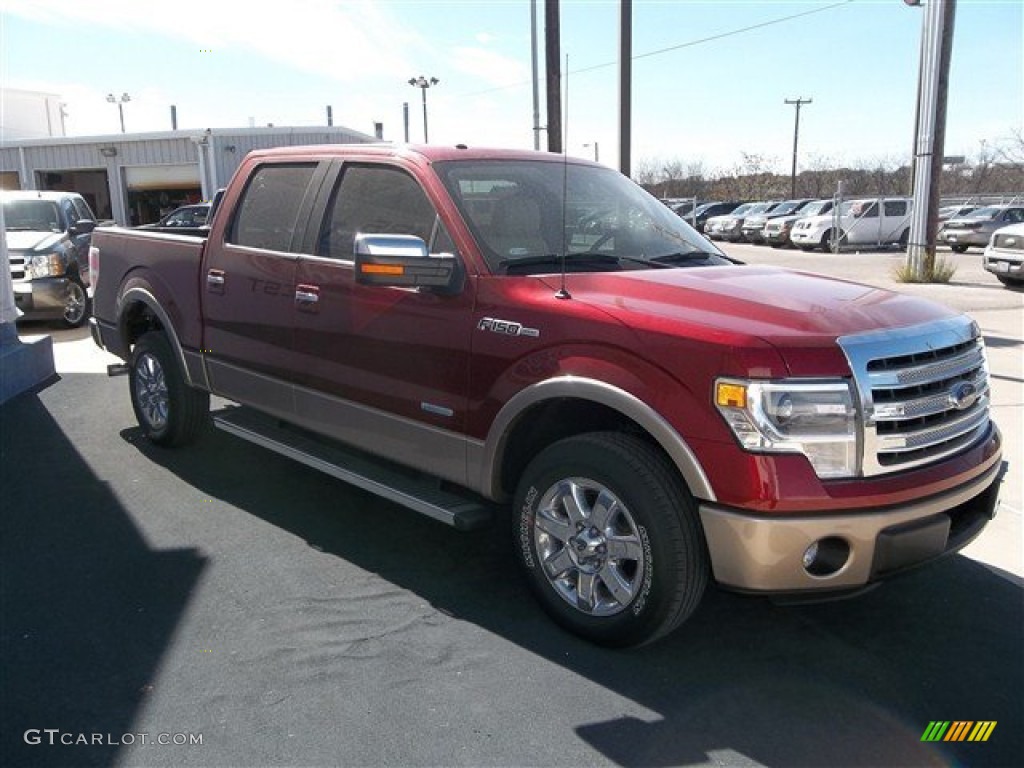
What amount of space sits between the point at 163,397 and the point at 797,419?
448cm

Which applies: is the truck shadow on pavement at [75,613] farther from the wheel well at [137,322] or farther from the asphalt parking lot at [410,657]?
the wheel well at [137,322]

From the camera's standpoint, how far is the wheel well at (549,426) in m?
3.45

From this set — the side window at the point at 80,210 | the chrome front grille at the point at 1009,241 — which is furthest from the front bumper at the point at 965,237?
the side window at the point at 80,210

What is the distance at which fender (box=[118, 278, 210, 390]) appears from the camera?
17.6 feet

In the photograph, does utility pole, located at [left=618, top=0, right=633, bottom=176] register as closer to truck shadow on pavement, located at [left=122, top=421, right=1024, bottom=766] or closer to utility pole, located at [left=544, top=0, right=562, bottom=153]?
utility pole, located at [left=544, top=0, right=562, bottom=153]

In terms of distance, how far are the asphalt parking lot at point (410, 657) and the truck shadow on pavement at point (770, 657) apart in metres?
0.01

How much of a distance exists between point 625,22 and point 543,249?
1066 centimetres

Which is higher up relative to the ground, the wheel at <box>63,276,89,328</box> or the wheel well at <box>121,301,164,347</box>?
the wheel well at <box>121,301,164,347</box>

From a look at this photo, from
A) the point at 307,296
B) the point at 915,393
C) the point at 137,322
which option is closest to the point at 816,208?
the point at 137,322

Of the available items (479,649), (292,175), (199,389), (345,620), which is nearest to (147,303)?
(199,389)

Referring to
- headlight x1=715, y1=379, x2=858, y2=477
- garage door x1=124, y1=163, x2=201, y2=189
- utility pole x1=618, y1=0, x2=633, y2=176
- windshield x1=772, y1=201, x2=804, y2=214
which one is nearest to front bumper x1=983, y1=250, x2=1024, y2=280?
utility pole x1=618, y1=0, x2=633, y2=176

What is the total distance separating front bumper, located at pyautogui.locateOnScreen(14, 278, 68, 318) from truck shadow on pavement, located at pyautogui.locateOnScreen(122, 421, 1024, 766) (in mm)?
8552

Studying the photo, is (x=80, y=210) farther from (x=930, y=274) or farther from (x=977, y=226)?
(x=977, y=226)

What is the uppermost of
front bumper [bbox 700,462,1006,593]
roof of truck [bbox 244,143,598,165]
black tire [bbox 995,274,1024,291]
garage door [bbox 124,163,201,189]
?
garage door [bbox 124,163,201,189]
